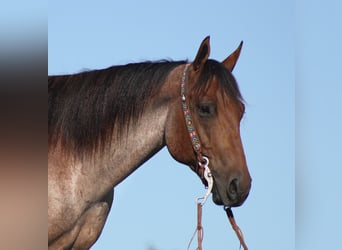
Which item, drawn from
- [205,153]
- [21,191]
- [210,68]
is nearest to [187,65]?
[210,68]

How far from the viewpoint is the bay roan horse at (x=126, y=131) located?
1.70m

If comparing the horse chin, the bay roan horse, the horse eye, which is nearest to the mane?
the bay roan horse

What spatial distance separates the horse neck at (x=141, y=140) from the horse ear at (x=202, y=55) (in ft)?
0.19

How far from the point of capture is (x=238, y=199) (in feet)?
5.58

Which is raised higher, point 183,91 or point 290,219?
point 183,91

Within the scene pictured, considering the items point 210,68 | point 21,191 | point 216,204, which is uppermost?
point 210,68

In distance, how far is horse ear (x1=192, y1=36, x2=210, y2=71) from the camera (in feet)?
5.57

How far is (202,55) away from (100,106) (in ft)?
0.93

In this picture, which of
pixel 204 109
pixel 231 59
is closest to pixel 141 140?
pixel 204 109

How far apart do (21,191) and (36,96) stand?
200 millimetres

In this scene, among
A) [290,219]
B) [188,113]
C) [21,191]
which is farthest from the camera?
[290,219]

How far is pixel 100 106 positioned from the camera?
5.69 ft

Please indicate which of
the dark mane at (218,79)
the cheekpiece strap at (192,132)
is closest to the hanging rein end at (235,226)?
the cheekpiece strap at (192,132)

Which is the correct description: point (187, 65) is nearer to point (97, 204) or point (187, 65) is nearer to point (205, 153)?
point (205, 153)
